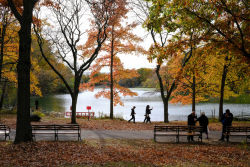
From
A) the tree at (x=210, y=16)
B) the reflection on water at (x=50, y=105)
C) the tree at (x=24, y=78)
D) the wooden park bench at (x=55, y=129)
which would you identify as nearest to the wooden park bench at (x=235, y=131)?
the tree at (x=210, y=16)

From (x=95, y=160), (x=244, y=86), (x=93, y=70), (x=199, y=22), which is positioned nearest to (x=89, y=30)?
(x=93, y=70)

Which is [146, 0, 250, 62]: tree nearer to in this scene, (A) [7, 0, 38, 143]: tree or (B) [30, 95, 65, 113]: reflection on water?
(A) [7, 0, 38, 143]: tree

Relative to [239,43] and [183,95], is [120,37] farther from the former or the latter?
[239,43]

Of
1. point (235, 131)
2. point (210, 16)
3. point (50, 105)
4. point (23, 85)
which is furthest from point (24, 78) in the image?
point (50, 105)

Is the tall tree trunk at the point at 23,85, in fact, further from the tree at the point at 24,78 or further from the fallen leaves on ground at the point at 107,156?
the fallen leaves on ground at the point at 107,156

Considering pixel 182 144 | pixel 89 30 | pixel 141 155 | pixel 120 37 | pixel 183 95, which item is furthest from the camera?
pixel 183 95

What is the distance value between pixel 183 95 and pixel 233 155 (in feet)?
55.6

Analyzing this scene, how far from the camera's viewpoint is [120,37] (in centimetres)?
2069

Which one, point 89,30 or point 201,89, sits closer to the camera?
point 89,30

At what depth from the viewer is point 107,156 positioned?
25.2 feet

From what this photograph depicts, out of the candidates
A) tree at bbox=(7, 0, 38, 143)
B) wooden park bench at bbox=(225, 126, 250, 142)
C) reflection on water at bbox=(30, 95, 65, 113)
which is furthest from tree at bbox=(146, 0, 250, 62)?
reflection on water at bbox=(30, 95, 65, 113)

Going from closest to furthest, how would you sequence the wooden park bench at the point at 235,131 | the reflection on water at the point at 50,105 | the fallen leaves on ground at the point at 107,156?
the fallen leaves on ground at the point at 107,156 → the wooden park bench at the point at 235,131 → the reflection on water at the point at 50,105

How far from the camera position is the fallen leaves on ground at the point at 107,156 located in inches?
270

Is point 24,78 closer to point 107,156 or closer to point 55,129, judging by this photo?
point 55,129
